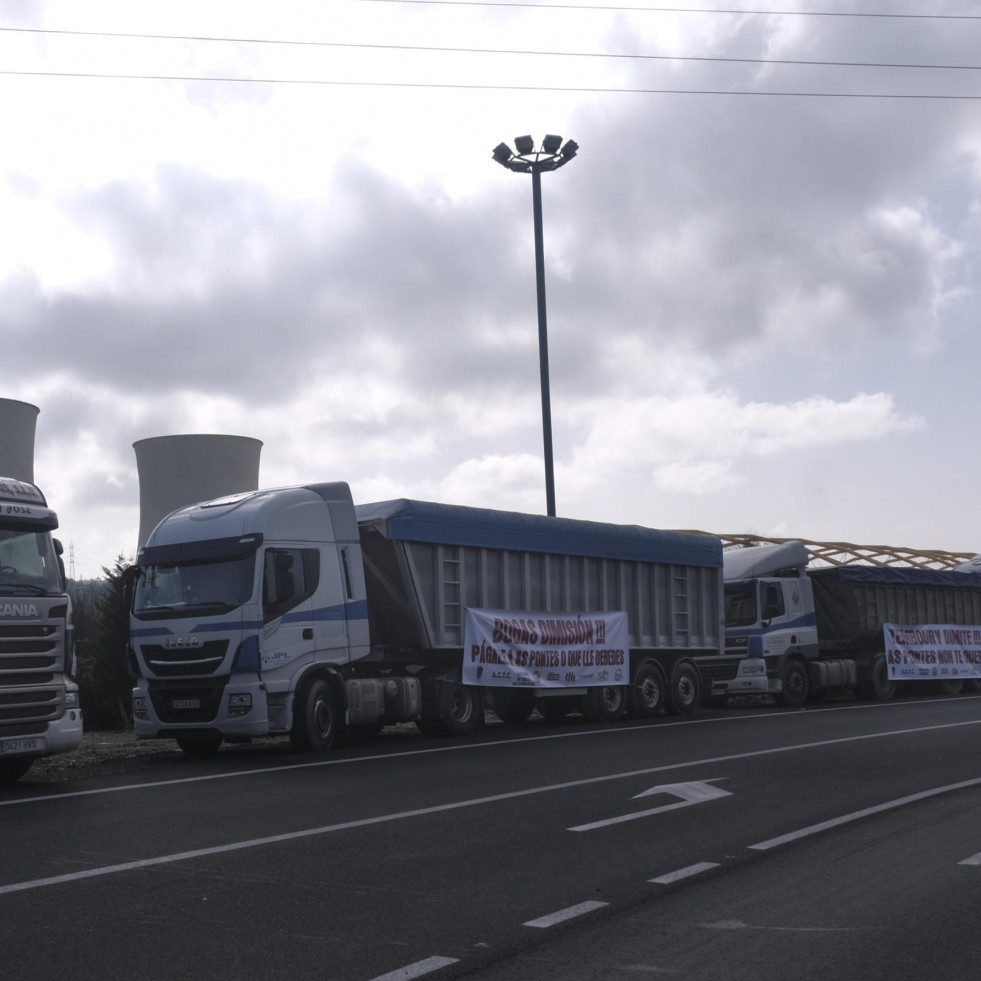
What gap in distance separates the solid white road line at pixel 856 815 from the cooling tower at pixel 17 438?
2719 centimetres

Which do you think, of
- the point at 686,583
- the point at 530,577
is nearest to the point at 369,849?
the point at 530,577

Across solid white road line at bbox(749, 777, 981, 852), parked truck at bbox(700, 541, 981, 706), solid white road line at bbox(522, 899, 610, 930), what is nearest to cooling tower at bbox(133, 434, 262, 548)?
parked truck at bbox(700, 541, 981, 706)

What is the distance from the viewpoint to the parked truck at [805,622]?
26297mm

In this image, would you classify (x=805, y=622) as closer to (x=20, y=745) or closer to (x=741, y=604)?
(x=741, y=604)

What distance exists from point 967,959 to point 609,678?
16.3 metres

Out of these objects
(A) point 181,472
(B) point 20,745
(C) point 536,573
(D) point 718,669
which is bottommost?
(B) point 20,745

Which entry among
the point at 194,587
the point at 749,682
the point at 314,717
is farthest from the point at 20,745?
the point at 749,682

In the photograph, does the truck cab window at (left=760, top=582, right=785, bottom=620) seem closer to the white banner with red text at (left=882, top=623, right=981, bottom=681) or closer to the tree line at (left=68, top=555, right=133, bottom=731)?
the white banner with red text at (left=882, top=623, right=981, bottom=681)

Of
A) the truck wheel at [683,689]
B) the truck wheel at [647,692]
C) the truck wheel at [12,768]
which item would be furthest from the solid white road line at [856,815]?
the truck wheel at [683,689]

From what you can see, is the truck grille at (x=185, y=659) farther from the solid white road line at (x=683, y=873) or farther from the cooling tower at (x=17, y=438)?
the cooling tower at (x=17, y=438)

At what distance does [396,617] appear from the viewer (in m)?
18.7

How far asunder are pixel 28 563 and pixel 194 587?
350 cm

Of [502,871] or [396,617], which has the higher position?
[396,617]

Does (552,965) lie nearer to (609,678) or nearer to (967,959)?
(967,959)
